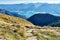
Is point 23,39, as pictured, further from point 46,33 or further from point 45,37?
point 46,33

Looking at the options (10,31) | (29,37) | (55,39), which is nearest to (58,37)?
(55,39)

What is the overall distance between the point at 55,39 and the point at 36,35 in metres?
1.66

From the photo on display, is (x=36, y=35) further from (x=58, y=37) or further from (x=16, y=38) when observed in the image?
(x=16, y=38)

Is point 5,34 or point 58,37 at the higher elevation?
point 5,34

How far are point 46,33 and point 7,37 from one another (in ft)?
14.6

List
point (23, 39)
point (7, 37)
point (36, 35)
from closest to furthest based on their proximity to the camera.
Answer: point (7, 37) < point (23, 39) < point (36, 35)

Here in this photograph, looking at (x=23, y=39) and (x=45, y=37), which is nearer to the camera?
(x=23, y=39)

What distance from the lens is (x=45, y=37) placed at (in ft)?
51.3

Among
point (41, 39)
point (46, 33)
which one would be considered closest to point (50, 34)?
point (46, 33)

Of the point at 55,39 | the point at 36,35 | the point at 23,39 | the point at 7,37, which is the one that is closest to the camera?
the point at 7,37

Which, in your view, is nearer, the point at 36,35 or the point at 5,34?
the point at 5,34

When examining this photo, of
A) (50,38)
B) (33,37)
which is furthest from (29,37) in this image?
(50,38)

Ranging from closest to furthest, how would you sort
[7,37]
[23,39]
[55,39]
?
1. [7,37]
2. [23,39]
3. [55,39]

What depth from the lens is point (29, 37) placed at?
1578cm
